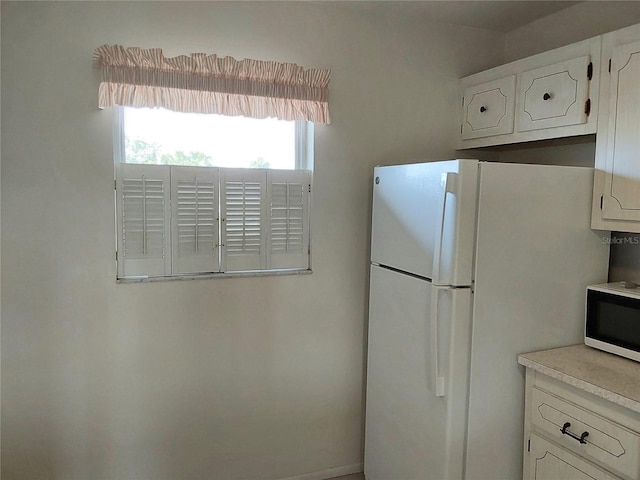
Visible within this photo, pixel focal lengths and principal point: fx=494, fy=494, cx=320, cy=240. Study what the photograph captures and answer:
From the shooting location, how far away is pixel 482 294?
6.39 feet

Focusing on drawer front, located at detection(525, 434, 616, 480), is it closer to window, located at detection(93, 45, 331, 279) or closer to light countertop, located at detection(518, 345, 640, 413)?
light countertop, located at detection(518, 345, 640, 413)

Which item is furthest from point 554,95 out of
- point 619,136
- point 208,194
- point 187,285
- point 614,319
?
point 187,285

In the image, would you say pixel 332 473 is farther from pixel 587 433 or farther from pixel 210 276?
pixel 587 433

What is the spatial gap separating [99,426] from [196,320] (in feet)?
2.09

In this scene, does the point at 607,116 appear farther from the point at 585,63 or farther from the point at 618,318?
the point at 618,318

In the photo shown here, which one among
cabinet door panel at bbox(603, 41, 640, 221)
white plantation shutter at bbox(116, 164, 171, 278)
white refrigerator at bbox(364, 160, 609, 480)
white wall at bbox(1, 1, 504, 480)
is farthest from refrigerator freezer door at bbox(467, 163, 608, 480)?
white plantation shutter at bbox(116, 164, 171, 278)

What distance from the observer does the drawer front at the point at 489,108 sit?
2420 millimetres

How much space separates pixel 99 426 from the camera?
2262 millimetres

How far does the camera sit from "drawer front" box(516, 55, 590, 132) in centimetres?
207

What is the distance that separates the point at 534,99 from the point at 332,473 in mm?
2173

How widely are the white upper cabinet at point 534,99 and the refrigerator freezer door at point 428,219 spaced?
→ 58cm

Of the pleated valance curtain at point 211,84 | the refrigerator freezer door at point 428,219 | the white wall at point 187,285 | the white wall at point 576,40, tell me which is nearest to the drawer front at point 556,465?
the refrigerator freezer door at point 428,219

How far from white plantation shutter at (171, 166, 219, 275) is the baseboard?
1.24 meters

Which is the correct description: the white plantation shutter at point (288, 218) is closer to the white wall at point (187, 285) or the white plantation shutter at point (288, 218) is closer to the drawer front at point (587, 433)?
the white wall at point (187, 285)
